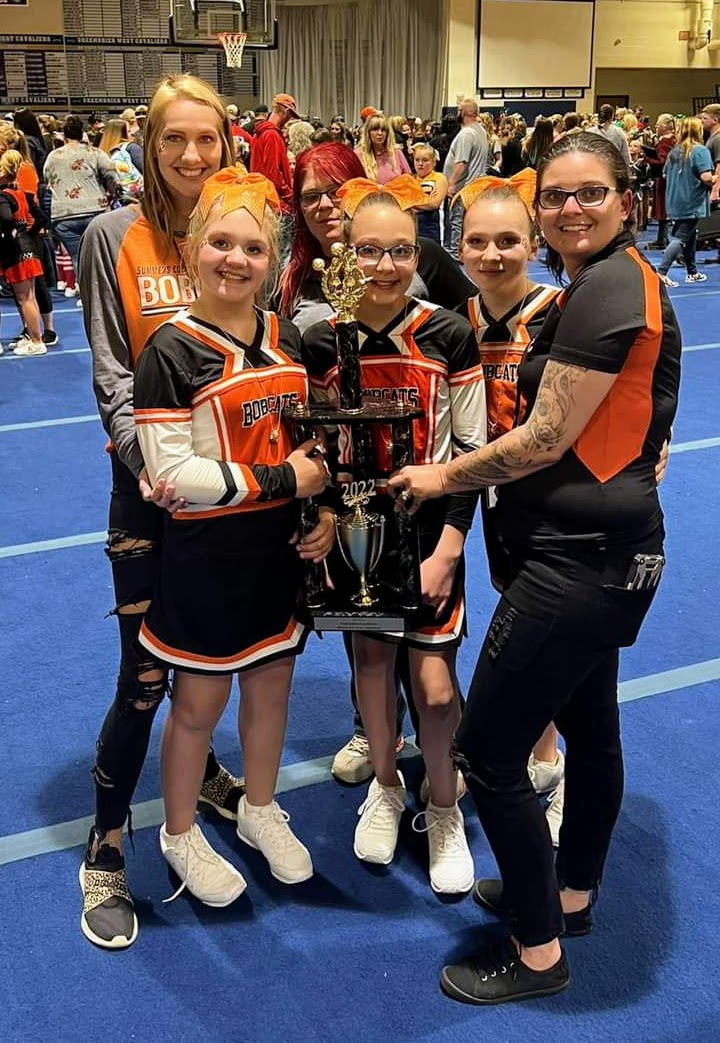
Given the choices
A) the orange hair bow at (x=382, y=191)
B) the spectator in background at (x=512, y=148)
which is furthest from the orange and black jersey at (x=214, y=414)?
the spectator in background at (x=512, y=148)

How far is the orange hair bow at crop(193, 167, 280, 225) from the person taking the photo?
1.95 metres

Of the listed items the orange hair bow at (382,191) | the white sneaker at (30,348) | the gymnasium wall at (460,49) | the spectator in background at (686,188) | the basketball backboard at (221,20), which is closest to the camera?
the orange hair bow at (382,191)

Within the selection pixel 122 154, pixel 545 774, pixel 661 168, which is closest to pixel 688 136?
pixel 661 168

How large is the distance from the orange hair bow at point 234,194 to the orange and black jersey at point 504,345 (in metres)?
0.60

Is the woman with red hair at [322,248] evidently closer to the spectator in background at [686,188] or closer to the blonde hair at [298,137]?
the blonde hair at [298,137]

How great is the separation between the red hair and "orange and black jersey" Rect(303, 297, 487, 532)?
30 cm

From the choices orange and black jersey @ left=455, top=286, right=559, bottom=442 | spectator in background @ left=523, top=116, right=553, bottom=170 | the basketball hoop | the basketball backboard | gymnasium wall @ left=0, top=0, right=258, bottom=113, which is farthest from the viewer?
gymnasium wall @ left=0, top=0, right=258, bottom=113

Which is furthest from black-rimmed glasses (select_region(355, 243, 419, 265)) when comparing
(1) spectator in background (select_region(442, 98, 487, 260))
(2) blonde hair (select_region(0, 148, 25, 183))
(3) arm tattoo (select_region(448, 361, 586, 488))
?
(1) spectator in background (select_region(442, 98, 487, 260))

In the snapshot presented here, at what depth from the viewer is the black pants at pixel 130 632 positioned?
219 cm

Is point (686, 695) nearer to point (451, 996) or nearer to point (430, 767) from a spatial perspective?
point (430, 767)

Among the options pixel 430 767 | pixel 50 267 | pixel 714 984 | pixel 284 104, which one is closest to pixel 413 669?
pixel 430 767

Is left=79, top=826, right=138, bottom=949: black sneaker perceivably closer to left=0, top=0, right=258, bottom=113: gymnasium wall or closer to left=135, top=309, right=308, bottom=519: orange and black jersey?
left=135, top=309, right=308, bottom=519: orange and black jersey

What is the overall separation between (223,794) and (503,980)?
3.14 feet

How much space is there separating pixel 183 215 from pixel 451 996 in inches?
72.2
